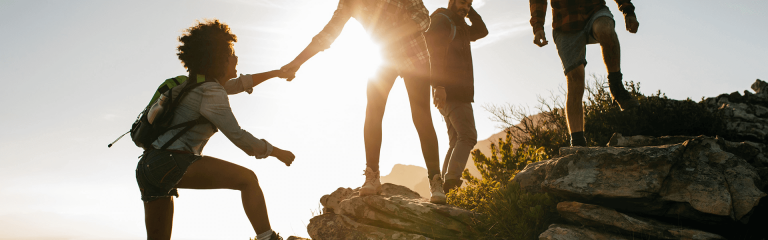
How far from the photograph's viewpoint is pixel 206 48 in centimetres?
263

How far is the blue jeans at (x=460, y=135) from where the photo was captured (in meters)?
4.30

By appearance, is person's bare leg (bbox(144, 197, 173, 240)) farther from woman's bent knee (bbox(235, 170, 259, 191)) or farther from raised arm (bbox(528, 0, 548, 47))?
raised arm (bbox(528, 0, 548, 47))

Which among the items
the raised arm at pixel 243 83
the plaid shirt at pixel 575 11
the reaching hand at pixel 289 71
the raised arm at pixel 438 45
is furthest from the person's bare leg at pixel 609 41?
the raised arm at pixel 243 83

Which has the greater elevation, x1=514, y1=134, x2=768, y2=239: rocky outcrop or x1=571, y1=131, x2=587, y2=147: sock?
x1=571, y1=131, x2=587, y2=147: sock

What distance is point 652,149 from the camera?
3.01m

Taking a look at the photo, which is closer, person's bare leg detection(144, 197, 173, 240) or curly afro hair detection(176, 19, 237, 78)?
person's bare leg detection(144, 197, 173, 240)

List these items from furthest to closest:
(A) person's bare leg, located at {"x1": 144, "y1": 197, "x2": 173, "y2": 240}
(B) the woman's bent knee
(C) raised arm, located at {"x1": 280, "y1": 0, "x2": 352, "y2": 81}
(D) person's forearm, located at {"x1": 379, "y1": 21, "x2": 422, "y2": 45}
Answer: (D) person's forearm, located at {"x1": 379, "y1": 21, "x2": 422, "y2": 45} → (C) raised arm, located at {"x1": 280, "y1": 0, "x2": 352, "y2": 81} → (B) the woman's bent knee → (A) person's bare leg, located at {"x1": 144, "y1": 197, "x2": 173, "y2": 240}

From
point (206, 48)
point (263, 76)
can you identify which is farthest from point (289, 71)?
point (206, 48)

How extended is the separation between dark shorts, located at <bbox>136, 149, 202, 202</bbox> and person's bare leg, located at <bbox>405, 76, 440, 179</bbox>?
215 cm

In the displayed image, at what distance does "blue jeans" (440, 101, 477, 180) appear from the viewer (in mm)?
4301

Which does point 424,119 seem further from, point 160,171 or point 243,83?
point 160,171

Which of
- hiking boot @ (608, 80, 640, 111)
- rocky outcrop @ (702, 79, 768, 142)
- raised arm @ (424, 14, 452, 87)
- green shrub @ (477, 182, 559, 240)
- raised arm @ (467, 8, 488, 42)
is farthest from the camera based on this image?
rocky outcrop @ (702, 79, 768, 142)

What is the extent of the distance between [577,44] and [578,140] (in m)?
1.04

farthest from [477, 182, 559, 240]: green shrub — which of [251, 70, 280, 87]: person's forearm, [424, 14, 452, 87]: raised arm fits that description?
[251, 70, 280, 87]: person's forearm
